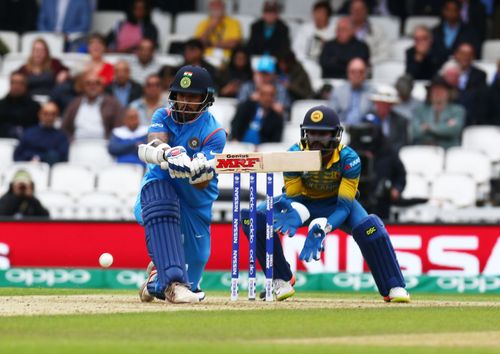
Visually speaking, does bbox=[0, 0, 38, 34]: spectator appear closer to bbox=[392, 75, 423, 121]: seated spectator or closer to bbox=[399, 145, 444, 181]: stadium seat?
bbox=[392, 75, 423, 121]: seated spectator

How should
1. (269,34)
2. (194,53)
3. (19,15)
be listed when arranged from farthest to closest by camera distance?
(19,15), (269,34), (194,53)

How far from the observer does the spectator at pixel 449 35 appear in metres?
18.8

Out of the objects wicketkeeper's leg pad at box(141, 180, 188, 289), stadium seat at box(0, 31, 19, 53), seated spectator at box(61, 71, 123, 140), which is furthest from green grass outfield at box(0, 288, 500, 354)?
stadium seat at box(0, 31, 19, 53)

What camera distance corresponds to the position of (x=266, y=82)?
17.7m

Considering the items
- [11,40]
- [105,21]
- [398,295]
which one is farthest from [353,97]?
[398,295]

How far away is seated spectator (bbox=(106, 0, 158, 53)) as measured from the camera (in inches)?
774

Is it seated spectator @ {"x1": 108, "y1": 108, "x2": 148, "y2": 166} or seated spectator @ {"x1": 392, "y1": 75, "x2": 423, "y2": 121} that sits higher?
seated spectator @ {"x1": 392, "y1": 75, "x2": 423, "y2": 121}

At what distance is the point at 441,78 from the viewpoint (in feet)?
57.9

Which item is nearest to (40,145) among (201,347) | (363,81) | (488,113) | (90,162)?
(90,162)

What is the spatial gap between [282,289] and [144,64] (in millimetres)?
8741

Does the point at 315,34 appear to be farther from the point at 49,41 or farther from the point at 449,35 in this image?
the point at 49,41

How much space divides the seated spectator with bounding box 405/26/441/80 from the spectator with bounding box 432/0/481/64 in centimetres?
10

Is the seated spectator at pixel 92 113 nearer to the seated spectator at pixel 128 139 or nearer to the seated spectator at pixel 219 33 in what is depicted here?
the seated spectator at pixel 128 139

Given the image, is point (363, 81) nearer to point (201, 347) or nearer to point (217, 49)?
point (217, 49)
